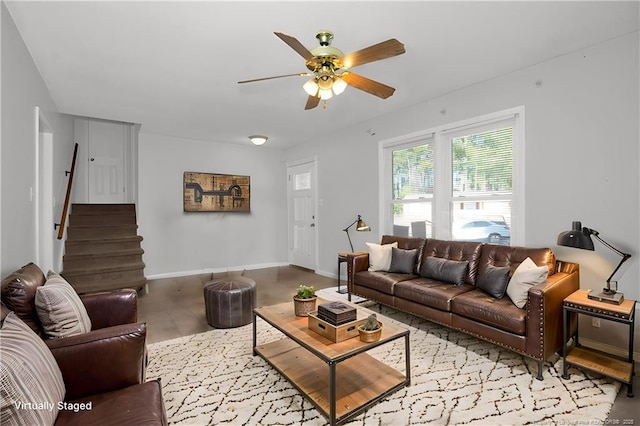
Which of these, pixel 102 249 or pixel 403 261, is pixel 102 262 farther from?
pixel 403 261

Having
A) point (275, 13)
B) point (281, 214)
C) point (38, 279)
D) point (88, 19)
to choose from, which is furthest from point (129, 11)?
point (281, 214)

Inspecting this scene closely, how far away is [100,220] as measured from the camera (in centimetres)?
529

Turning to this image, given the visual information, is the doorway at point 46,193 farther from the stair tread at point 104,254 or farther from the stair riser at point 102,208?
the stair riser at point 102,208

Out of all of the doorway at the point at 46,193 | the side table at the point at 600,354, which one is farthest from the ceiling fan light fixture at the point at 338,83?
the doorway at the point at 46,193

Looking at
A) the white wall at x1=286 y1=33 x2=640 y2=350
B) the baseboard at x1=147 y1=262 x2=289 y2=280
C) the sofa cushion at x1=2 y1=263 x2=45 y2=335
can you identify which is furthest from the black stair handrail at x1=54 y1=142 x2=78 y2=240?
the white wall at x1=286 y1=33 x2=640 y2=350

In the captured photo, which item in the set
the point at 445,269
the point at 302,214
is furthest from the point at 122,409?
the point at 302,214

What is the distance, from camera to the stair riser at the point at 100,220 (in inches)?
203

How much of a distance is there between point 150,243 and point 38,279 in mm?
4058

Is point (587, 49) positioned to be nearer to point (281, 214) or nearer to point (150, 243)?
point (281, 214)

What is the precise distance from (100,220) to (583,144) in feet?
21.5

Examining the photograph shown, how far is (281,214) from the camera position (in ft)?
23.6

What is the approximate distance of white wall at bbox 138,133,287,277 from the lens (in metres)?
5.75

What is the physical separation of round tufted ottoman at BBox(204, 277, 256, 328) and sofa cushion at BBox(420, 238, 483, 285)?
6.79 feet

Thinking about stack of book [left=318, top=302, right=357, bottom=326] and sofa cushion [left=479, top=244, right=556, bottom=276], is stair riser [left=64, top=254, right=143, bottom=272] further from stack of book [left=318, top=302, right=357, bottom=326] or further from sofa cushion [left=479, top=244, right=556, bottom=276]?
sofa cushion [left=479, top=244, right=556, bottom=276]
